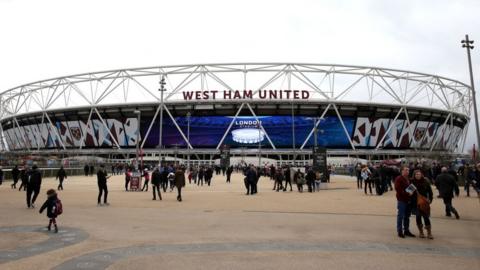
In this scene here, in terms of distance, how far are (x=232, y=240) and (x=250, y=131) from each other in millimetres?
66541

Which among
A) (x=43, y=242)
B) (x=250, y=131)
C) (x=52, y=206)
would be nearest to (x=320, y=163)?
(x=52, y=206)

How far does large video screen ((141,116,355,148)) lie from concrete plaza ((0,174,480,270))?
60.2 meters

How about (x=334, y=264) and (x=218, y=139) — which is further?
(x=218, y=139)

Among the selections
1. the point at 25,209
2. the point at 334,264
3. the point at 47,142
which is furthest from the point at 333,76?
the point at 334,264

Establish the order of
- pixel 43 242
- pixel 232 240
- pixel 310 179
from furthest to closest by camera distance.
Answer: pixel 310 179 < pixel 232 240 < pixel 43 242

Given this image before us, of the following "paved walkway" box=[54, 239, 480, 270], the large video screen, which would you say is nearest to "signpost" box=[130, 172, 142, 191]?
"paved walkway" box=[54, 239, 480, 270]

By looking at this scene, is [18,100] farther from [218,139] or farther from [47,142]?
[218,139]

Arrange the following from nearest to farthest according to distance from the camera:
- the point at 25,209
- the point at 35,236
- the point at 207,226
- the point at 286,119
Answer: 1. the point at 35,236
2. the point at 207,226
3. the point at 25,209
4. the point at 286,119

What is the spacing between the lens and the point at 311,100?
70.4 m

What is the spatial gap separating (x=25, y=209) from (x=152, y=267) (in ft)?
33.7

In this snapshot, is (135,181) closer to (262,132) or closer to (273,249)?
(273,249)

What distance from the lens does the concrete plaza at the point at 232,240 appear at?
7.30 metres

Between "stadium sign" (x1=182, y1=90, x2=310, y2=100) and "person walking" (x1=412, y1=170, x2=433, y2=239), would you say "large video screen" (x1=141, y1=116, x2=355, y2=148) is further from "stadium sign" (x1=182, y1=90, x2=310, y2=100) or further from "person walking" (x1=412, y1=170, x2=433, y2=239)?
"person walking" (x1=412, y1=170, x2=433, y2=239)

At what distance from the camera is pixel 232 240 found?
9367mm
